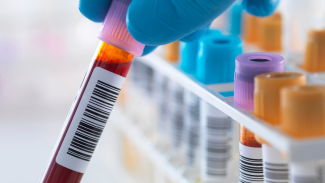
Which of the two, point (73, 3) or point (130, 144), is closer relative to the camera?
point (130, 144)

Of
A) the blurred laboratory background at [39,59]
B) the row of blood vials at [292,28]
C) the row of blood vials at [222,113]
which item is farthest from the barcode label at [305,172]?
the blurred laboratory background at [39,59]

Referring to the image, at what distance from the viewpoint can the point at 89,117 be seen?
512 mm

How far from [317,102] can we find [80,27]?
4.89 feet

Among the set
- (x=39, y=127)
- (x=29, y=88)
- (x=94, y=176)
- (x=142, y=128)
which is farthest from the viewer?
(x=29, y=88)

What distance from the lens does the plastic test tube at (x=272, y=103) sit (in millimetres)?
388

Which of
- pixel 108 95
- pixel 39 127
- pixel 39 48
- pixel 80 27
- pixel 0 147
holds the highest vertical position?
pixel 80 27

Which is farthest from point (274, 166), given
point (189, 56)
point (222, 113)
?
point (189, 56)

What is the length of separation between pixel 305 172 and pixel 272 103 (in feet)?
0.24

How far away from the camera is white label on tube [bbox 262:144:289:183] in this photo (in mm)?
428

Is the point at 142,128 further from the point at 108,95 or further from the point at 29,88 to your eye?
the point at 29,88

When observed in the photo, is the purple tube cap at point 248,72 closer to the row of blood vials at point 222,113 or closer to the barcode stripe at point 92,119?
the row of blood vials at point 222,113

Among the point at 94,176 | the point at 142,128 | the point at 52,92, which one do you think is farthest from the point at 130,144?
the point at 52,92

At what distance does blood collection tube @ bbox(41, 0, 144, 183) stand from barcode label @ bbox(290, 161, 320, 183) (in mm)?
229

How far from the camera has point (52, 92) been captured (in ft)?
5.75
